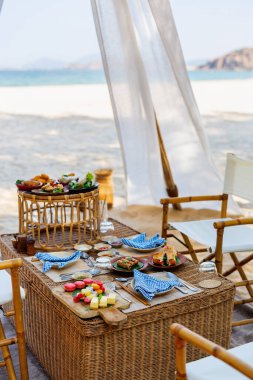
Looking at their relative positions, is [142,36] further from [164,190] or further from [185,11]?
[185,11]

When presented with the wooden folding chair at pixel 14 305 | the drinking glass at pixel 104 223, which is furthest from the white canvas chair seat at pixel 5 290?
the drinking glass at pixel 104 223

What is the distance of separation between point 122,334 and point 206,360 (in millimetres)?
429

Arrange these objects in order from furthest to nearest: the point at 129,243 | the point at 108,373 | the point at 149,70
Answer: the point at 149,70
the point at 129,243
the point at 108,373

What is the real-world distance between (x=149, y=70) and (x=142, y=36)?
26cm

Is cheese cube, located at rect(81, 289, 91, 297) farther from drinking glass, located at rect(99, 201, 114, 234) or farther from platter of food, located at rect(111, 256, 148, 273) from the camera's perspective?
drinking glass, located at rect(99, 201, 114, 234)

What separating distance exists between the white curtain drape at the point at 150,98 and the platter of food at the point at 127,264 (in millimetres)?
1933

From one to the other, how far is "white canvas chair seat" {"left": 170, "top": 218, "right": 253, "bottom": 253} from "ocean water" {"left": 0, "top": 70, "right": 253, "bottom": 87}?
1778 centimetres

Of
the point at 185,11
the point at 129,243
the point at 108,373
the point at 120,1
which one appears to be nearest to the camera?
the point at 108,373

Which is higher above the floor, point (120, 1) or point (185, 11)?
point (185, 11)

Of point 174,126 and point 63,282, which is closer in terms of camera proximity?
point 63,282

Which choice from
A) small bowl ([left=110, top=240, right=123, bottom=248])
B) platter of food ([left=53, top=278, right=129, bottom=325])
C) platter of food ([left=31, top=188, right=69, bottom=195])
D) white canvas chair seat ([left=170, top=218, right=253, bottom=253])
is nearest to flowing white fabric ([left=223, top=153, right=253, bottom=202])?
white canvas chair seat ([left=170, top=218, right=253, bottom=253])

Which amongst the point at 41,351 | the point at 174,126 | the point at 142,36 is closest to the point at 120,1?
the point at 142,36

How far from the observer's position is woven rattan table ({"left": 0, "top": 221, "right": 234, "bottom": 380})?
2.02m

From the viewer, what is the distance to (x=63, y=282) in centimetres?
233
